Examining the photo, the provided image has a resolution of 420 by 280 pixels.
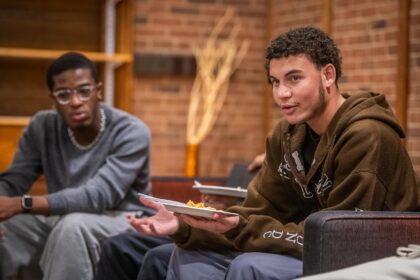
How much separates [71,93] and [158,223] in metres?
1.13

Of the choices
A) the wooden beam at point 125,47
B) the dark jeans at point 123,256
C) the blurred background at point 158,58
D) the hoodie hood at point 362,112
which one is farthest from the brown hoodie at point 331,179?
the wooden beam at point 125,47

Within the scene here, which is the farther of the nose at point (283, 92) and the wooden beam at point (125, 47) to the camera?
the wooden beam at point (125, 47)

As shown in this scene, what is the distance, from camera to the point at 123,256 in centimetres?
309

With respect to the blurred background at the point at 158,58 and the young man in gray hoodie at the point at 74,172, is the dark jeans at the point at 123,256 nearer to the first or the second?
the young man in gray hoodie at the point at 74,172

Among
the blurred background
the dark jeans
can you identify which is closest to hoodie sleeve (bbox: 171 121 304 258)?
the dark jeans

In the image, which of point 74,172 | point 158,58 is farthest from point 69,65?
point 158,58

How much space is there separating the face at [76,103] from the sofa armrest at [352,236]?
161cm

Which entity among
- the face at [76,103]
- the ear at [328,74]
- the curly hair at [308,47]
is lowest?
the face at [76,103]

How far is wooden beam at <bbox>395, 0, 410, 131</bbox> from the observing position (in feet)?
14.8

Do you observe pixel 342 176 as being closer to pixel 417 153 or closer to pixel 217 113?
pixel 417 153

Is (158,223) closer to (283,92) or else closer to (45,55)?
(283,92)

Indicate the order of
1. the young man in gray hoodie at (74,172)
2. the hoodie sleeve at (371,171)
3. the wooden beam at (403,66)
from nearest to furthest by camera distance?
the hoodie sleeve at (371,171) → the young man in gray hoodie at (74,172) → the wooden beam at (403,66)

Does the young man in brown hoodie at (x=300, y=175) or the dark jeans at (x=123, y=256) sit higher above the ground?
the young man in brown hoodie at (x=300, y=175)

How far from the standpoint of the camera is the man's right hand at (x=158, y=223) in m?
2.51
